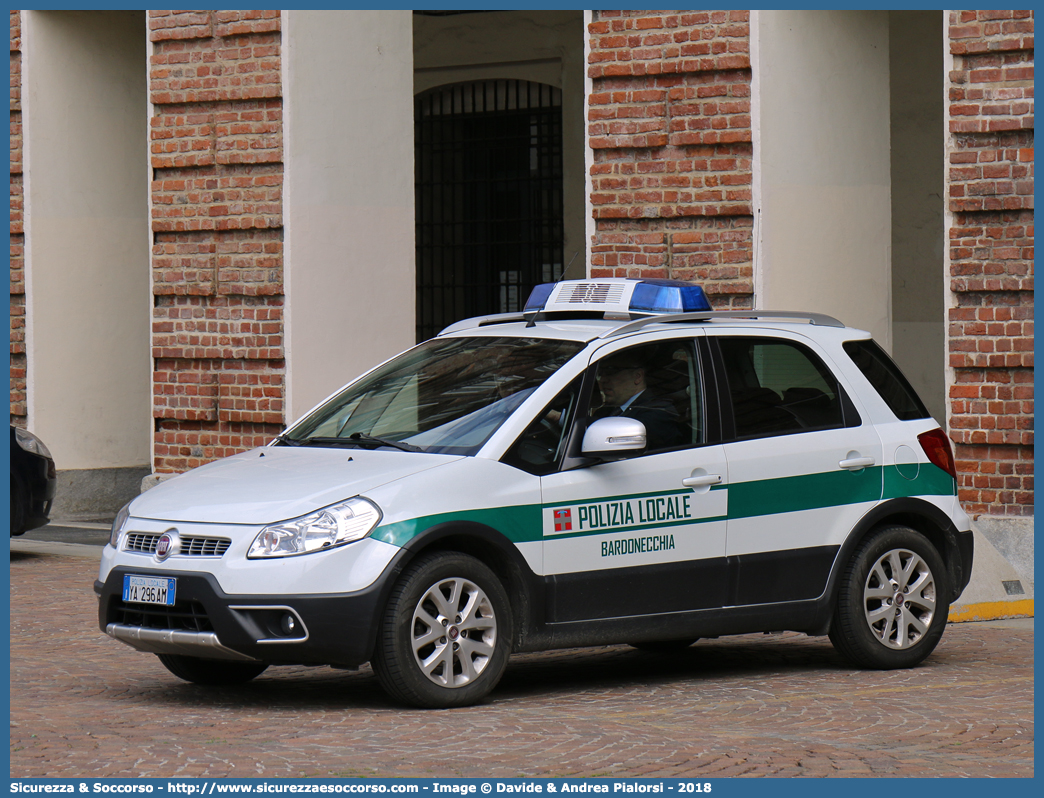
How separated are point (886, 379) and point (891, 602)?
111cm

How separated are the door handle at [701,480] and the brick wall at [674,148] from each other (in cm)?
488

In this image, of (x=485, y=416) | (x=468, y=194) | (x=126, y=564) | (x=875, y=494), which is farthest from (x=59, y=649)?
(x=468, y=194)

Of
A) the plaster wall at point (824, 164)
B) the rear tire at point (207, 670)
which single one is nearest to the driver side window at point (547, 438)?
the rear tire at point (207, 670)

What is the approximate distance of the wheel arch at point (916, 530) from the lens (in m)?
7.73

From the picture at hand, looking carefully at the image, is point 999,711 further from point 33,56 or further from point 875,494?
point 33,56

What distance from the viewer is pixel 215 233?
45.2ft

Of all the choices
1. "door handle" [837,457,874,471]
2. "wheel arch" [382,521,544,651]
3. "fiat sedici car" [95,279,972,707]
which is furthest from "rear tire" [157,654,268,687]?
"door handle" [837,457,874,471]

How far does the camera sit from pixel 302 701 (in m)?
7.05

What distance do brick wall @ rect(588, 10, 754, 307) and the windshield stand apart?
177 inches

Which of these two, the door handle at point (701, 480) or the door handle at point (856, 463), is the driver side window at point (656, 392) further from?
the door handle at point (856, 463)

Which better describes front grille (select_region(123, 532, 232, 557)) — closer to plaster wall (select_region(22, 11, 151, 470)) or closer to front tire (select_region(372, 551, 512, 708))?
front tire (select_region(372, 551, 512, 708))

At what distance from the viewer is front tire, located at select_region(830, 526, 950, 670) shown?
7773 mm

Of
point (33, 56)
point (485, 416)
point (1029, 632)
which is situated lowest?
point (1029, 632)

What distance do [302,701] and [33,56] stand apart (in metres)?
10.1
